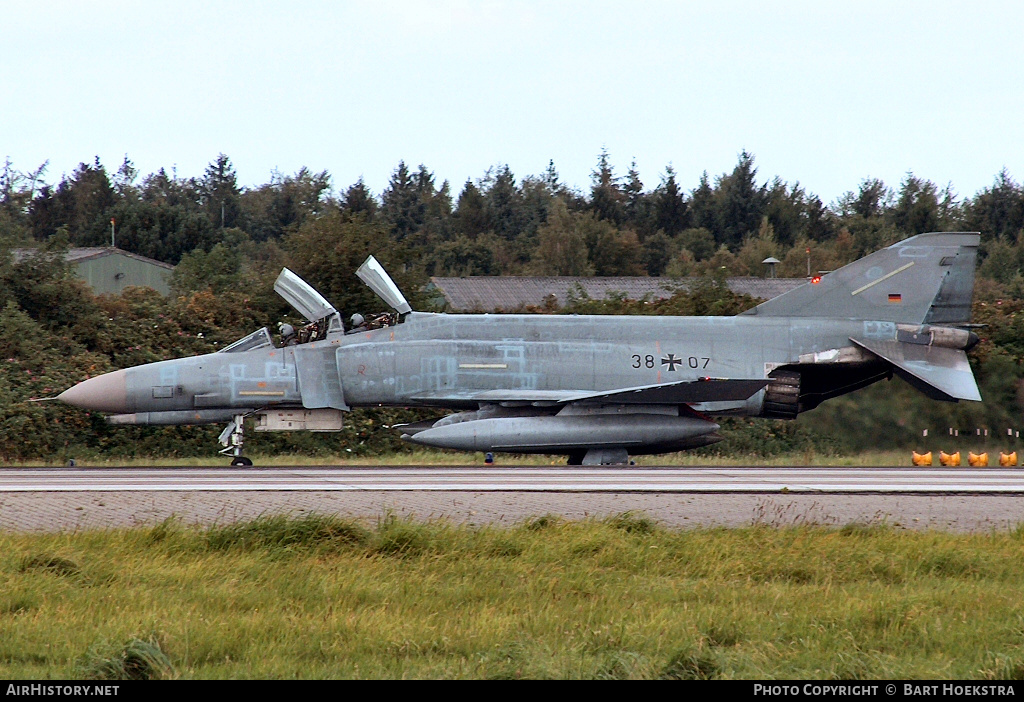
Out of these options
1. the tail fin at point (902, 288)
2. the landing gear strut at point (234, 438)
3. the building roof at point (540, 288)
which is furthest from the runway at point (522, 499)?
the building roof at point (540, 288)

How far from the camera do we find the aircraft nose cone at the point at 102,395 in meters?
17.1

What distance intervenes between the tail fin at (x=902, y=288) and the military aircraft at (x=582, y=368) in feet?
0.08

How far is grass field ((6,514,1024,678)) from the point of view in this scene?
6.07m

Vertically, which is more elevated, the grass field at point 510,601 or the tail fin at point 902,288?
the tail fin at point 902,288

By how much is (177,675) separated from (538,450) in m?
11.4

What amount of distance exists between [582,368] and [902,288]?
571 cm

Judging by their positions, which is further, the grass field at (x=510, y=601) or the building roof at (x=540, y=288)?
the building roof at (x=540, y=288)

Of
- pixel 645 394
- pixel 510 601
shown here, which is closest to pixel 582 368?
pixel 645 394

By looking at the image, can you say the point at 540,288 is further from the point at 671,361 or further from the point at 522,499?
the point at 522,499

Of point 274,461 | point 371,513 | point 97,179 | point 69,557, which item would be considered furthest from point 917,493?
point 97,179

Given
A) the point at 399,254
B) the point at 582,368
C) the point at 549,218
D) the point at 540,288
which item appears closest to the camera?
the point at 582,368

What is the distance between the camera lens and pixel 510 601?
24.3 feet

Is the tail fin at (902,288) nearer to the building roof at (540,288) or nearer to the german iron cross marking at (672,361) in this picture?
the german iron cross marking at (672,361)

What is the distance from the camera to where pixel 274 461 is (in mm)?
19312
